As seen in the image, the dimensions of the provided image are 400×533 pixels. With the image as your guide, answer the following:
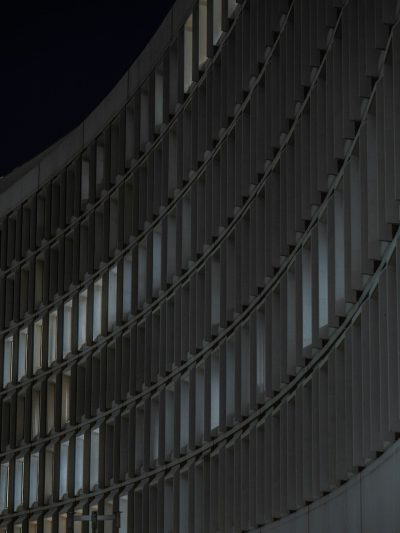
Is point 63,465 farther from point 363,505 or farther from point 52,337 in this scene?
point 363,505

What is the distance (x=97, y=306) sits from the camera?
5456 cm

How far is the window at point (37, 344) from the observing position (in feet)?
195

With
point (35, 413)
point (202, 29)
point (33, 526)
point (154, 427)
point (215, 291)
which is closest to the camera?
point (215, 291)

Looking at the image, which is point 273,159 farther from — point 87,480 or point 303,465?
point 87,480

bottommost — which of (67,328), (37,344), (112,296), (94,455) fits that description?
(94,455)

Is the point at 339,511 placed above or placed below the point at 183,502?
below

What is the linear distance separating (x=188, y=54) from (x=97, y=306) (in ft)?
37.7

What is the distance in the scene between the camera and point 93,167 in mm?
54625

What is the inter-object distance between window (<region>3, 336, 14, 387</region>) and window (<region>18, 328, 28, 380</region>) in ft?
2.34

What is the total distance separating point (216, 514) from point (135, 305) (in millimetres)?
11231

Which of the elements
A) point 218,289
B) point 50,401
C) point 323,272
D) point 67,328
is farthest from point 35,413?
point 323,272

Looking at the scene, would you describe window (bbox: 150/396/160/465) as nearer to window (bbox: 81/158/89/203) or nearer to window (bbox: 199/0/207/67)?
window (bbox: 199/0/207/67)

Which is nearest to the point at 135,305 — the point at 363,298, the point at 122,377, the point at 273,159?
the point at 122,377

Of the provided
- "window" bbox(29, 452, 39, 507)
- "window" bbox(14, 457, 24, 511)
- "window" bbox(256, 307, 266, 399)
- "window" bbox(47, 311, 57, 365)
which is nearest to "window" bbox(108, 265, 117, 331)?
"window" bbox(47, 311, 57, 365)
